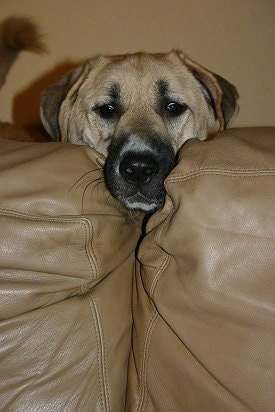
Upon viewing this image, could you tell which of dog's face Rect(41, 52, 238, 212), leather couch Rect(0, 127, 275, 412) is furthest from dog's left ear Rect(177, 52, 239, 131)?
leather couch Rect(0, 127, 275, 412)

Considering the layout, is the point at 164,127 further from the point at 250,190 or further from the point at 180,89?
the point at 250,190

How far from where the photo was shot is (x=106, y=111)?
156 centimetres

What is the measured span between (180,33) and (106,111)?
1.00 m

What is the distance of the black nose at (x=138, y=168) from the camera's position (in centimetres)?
124

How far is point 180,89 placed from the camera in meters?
1.53

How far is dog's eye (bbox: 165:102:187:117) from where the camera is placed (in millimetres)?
1536

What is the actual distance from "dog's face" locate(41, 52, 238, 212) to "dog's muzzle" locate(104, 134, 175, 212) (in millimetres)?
71

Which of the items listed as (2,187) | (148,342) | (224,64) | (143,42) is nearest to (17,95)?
(143,42)

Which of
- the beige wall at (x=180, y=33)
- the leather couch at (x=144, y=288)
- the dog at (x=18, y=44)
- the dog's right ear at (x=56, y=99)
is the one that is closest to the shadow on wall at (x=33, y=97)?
the beige wall at (x=180, y=33)

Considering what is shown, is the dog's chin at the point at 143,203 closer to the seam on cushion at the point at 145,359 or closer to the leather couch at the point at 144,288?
the leather couch at the point at 144,288

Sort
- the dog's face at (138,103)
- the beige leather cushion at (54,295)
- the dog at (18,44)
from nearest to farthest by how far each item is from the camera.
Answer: the beige leather cushion at (54,295) < the dog's face at (138,103) < the dog at (18,44)

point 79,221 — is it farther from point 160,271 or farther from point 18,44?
point 18,44

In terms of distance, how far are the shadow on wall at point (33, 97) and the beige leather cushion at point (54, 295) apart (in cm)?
166

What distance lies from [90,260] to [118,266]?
4.6 inches
